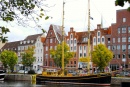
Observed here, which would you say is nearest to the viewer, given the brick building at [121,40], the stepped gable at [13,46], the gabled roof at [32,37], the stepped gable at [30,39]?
the brick building at [121,40]

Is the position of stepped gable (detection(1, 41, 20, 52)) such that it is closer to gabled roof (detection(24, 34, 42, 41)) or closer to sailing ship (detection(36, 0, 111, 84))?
gabled roof (detection(24, 34, 42, 41))

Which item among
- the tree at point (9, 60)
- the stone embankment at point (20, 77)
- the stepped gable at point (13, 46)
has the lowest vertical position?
the stone embankment at point (20, 77)

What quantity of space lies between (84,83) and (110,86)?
23.9 ft

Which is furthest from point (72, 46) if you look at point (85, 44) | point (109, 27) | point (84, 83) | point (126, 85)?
point (126, 85)

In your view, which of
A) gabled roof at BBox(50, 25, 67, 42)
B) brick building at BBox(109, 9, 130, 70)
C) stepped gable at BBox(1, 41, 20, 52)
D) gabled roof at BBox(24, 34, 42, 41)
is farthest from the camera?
stepped gable at BBox(1, 41, 20, 52)

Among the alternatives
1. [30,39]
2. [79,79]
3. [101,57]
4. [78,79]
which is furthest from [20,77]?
[30,39]

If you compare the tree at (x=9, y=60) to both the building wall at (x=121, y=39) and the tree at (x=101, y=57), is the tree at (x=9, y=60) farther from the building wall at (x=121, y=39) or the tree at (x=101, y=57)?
the tree at (x=101, y=57)

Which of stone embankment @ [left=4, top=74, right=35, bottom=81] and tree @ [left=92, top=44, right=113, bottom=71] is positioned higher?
tree @ [left=92, top=44, right=113, bottom=71]

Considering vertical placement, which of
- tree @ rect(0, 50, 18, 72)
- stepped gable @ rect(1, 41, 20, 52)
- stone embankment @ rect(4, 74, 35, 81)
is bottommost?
stone embankment @ rect(4, 74, 35, 81)

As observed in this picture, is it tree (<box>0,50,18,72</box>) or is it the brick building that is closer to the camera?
the brick building

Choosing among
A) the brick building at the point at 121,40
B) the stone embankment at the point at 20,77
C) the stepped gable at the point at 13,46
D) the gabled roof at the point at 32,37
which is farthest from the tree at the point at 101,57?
the stepped gable at the point at 13,46

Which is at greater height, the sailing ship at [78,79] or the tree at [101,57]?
the tree at [101,57]

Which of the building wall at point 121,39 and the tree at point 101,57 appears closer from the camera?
the tree at point 101,57

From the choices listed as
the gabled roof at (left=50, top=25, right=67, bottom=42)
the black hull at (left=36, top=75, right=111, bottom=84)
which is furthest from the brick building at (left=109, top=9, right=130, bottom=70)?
the black hull at (left=36, top=75, right=111, bottom=84)
